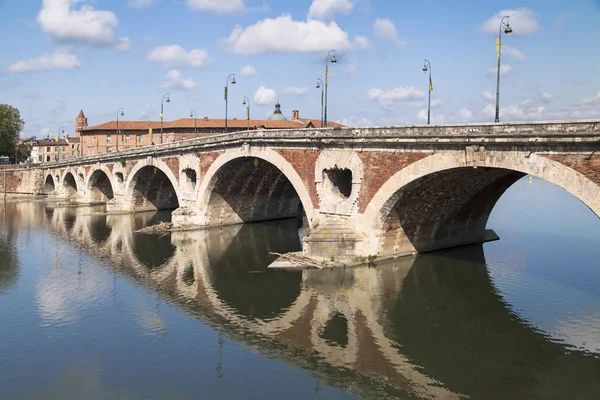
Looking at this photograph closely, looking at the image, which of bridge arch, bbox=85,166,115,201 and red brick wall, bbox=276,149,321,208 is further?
bridge arch, bbox=85,166,115,201

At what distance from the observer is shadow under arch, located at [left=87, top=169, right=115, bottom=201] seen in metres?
60.3

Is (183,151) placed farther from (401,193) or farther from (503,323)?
(503,323)

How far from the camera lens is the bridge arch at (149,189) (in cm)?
4894

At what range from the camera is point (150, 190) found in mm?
52031

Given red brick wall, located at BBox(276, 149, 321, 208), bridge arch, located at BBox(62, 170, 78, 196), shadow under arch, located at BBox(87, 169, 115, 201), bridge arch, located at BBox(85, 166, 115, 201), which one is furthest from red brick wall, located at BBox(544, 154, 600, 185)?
bridge arch, located at BBox(62, 170, 78, 196)

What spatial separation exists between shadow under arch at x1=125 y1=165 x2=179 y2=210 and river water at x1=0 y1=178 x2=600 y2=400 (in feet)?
58.6

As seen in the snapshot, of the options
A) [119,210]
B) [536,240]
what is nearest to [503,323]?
[536,240]

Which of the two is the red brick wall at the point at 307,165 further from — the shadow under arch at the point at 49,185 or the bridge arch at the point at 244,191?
the shadow under arch at the point at 49,185

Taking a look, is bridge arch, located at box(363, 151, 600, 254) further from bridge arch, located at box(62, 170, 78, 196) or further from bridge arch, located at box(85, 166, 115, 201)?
bridge arch, located at box(62, 170, 78, 196)

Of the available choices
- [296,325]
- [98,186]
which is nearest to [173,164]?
[98,186]

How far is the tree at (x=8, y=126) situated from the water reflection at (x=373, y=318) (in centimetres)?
6334

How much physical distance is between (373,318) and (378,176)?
766cm

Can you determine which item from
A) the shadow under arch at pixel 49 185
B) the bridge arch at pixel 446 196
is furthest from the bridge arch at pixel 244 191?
the shadow under arch at pixel 49 185

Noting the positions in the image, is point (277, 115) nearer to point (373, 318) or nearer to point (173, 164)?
point (173, 164)
